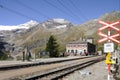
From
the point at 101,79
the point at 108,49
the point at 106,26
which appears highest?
the point at 106,26

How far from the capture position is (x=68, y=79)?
69.5 feet

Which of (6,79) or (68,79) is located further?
(68,79)

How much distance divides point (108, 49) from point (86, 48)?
152m

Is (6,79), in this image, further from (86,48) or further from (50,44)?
(86,48)

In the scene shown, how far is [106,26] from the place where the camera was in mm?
15961

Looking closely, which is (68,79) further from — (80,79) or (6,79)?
(6,79)

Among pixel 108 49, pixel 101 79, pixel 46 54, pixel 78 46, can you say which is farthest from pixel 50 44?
pixel 108 49

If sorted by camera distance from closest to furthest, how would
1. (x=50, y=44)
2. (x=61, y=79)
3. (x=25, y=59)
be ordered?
(x=61, y=79) → (x=25, y=59) → (x=50, y=44)

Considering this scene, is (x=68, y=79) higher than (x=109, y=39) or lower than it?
lower

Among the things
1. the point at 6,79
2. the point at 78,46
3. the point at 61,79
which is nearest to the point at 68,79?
the point at 61,79

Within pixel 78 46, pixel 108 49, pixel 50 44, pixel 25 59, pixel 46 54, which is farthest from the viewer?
pixel 78 46

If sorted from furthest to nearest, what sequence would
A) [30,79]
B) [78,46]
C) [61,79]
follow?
[78,46], [61,79], [30,79]

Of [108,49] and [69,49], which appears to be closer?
[108,49]

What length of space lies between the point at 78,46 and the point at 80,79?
145506mm
